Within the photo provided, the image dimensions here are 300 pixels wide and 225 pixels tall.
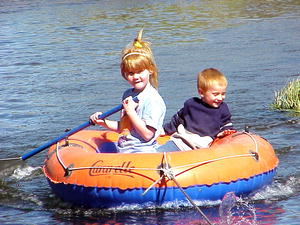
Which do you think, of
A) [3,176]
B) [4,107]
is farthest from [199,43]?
[3,176]

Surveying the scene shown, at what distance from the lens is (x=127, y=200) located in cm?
634

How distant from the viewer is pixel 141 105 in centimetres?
673

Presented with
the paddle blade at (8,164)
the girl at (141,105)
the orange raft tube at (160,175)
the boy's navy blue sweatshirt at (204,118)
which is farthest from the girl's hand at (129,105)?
the paddle blade at (8,164)

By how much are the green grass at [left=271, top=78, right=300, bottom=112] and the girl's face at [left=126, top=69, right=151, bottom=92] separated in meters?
3.88

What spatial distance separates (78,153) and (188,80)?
6.24 m

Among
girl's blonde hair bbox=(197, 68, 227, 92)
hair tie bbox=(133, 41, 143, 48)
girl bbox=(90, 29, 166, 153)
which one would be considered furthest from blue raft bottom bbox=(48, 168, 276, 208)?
hair tie bbox=(133, 41, 143, 48)

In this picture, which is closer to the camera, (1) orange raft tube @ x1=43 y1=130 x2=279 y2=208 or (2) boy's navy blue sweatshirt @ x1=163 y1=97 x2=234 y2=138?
(1) orange raft tube @ x1=43 y1=130 x2=279 y2=208

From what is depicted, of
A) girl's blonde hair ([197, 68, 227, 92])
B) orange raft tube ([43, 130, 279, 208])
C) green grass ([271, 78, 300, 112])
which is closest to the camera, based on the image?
orange raft tube ([43, 130, 279, 208])

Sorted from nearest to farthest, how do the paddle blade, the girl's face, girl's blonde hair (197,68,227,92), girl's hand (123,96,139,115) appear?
1. girl's hand (123,96,139,115)
2. the girl's face
3. girl's blonde hair (197,68,227,92)
4. the paddle blade

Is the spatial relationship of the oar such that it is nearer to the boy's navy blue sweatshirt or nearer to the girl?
the girl

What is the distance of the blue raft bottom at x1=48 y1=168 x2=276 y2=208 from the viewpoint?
626 centimetres

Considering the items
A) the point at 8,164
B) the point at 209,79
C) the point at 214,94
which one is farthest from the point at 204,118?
the point at 8,164

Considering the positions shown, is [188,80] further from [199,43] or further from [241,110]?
[199,43]

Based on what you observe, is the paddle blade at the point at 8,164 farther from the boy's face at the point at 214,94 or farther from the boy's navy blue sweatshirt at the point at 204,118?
the boy's face at the point at 214,94
